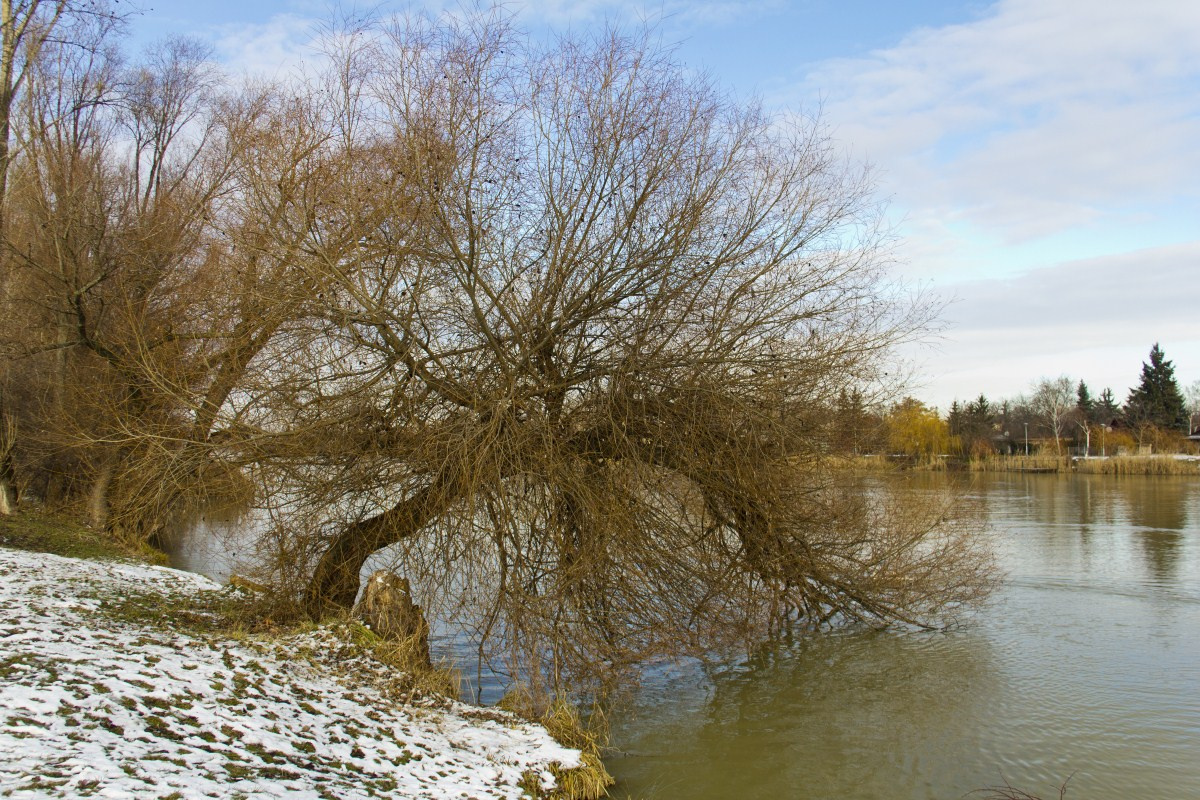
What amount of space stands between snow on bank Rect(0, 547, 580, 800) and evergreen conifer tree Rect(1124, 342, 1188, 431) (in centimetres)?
7668

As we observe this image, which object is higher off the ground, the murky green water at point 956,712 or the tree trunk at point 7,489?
the tree trunk at point 7,489

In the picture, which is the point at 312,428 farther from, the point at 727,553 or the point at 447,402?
the point at 727,553

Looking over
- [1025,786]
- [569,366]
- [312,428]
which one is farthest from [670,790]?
[312,428]

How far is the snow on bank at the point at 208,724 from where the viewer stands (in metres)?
4.72

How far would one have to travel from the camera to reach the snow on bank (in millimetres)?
4719

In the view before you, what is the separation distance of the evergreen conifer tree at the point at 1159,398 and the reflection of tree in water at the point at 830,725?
70.2 m

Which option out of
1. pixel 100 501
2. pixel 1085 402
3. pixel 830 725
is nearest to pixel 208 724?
pixel 830 725

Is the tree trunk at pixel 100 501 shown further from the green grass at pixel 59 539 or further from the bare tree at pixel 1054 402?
the bare tree at pixel 1054 402

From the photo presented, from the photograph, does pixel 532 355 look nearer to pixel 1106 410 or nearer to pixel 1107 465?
pixel 1107 465

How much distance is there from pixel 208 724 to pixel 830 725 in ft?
19.9

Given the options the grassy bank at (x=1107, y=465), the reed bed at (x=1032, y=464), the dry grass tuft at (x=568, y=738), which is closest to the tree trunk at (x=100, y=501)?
the dry grass tuft at (x=568, y=738)

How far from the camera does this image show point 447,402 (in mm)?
9039

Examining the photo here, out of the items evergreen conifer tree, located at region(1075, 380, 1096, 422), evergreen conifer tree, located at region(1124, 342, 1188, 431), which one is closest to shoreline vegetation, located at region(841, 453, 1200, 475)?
evergreen conifer tree, located at region(1124, 342, 1188, 431)

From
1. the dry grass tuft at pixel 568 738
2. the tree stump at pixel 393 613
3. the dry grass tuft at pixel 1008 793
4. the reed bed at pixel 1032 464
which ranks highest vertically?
the reed bed at pixel 1032 464
